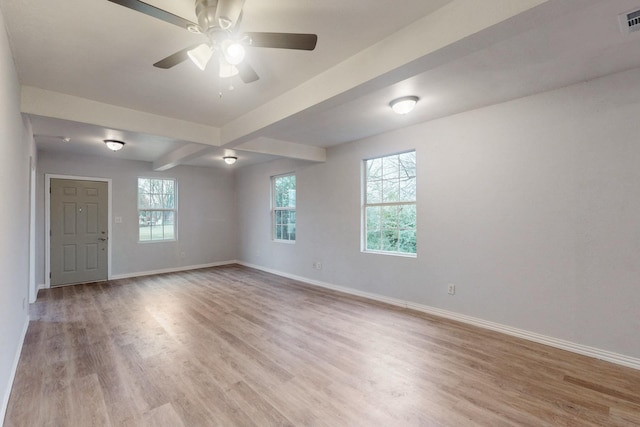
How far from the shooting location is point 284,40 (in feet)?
5.57

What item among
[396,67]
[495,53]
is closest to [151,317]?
[396,67]

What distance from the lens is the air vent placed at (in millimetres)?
1849

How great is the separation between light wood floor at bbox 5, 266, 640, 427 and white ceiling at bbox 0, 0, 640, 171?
235cm

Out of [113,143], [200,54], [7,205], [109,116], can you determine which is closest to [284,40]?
[200,54]

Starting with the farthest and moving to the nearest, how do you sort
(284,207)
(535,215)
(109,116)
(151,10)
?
(284,207) → (109,116) → (535,215) → (151,10)

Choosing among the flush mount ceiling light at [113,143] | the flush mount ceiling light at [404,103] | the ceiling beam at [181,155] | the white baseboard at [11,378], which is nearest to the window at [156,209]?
the ceiling beam at [181,155]

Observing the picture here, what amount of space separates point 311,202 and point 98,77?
12.2 feet

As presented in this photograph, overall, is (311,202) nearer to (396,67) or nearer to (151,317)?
(151,317)

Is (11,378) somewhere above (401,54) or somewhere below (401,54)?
below

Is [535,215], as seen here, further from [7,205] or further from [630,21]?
[7,205]

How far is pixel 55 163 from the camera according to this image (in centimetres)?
549

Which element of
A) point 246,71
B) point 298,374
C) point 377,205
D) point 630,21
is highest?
point 630,21

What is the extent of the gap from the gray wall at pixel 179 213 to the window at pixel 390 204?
14.3ft

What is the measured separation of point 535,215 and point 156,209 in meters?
6.95
